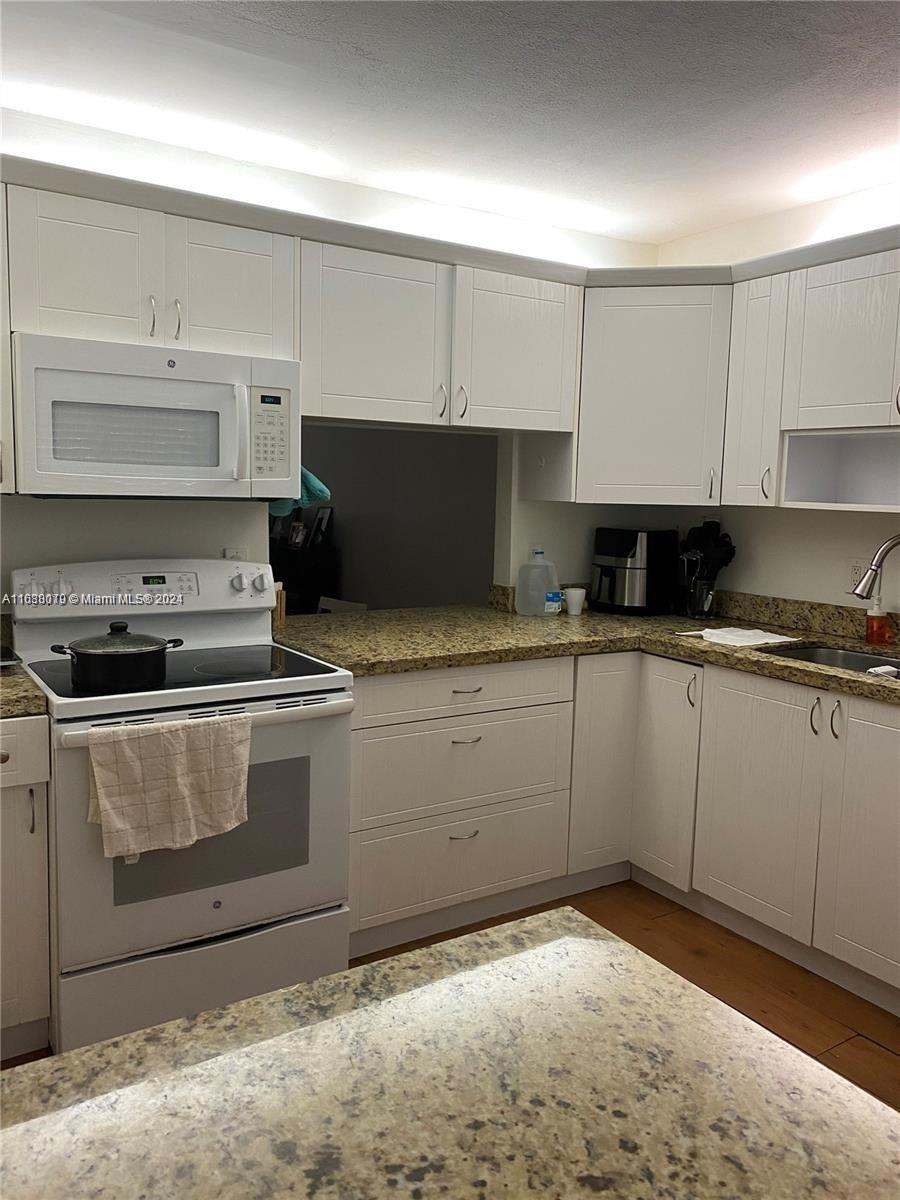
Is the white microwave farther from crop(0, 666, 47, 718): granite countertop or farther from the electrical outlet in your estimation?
the electrical outlet

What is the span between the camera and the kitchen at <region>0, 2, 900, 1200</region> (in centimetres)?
214

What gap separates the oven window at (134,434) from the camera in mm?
2361

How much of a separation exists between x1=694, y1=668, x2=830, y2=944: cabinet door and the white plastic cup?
732mm

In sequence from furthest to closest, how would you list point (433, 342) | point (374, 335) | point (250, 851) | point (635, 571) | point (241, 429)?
point (635, 571), point (433, 342), point (374, 335), point (241, 429), point (250, 851)

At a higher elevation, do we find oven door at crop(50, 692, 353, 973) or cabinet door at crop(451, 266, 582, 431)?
cabinet door at crop(451, 266, 582, 431)

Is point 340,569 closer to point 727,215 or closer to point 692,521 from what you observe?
point 692,521

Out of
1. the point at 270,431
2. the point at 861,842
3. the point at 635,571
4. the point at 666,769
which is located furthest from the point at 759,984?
the point at 270,431

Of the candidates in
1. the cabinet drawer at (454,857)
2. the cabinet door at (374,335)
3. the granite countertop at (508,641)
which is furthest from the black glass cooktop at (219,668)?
the cabinet door at (374,335)

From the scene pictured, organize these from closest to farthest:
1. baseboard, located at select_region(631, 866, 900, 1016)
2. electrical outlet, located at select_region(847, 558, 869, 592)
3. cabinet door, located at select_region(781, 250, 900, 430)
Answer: baseboard, located at select_region(631, 866, 900, 1016)
cabinet door, located at select_region(781, 250, 900, 430)
electrical outlet, located at select_region(847, 558, 869, 592)

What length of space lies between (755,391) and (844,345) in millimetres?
355

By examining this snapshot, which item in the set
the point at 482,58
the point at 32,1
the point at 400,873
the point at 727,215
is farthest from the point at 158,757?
the point at 727,215

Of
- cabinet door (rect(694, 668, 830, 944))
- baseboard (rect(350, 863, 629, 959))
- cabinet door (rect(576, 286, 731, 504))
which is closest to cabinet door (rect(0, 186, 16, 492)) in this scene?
baseboard (rect(350, 863, 629, 959))

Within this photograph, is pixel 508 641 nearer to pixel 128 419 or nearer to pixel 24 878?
pixel 128 419

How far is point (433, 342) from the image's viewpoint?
3020 mm
